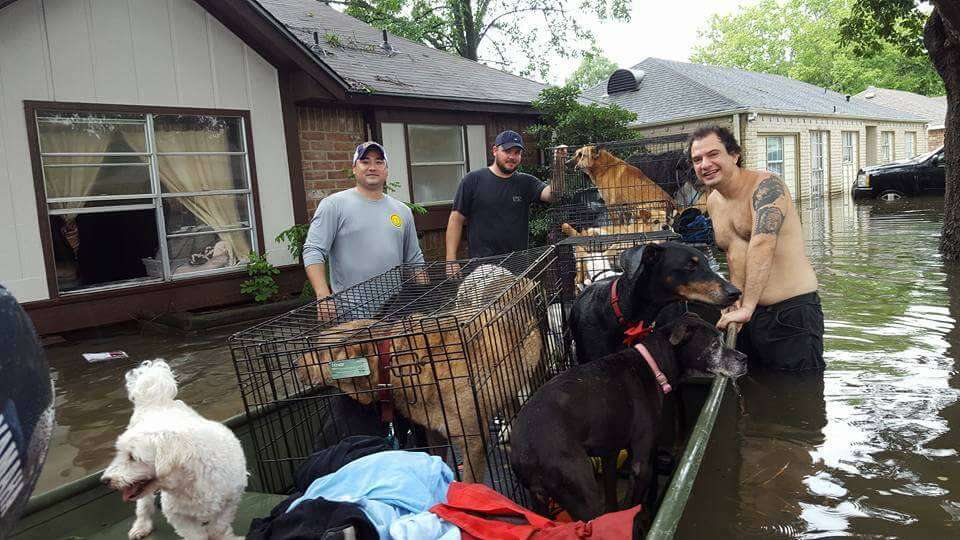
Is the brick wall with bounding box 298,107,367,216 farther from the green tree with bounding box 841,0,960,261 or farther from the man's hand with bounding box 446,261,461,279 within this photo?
the green tree with bounding box 841,0,960,261

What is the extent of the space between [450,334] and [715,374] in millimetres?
1375

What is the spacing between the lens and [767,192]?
360cm

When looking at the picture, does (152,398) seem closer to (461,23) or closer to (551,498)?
(551,498)

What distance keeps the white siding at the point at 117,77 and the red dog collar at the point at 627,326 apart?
21.5ft

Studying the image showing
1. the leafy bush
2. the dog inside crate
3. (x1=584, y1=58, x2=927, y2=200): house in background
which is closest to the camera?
the dog inside crate

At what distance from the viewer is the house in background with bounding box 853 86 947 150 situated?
3803 centimetres

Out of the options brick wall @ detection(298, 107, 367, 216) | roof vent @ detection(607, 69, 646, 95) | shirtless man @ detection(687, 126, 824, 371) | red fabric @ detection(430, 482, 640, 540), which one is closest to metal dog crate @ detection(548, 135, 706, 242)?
shirtless man @ detection(687, 126, 824, 371)

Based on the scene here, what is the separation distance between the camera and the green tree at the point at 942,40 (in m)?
8.80

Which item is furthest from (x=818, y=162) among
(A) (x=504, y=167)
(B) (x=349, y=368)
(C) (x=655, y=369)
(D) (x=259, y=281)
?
(B) (x=349, y=368)

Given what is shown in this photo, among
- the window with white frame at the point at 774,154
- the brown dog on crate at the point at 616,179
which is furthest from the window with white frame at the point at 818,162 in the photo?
the brown dog on crate at the point at 616,179

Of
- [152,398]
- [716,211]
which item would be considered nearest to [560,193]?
[716,211]

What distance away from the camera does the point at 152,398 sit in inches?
94.7

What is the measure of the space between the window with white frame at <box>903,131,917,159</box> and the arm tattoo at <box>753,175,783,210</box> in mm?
37836

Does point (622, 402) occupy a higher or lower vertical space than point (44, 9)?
lower
